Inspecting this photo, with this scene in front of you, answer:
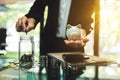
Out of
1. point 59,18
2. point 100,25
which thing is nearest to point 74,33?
point 59,18

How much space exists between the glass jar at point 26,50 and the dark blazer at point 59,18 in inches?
26.1

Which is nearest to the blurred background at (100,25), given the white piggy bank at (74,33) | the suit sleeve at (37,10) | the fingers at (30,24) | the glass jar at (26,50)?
the glass jar at (26,50)

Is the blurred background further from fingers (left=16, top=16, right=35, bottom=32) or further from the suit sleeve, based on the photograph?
fingers (left=16, top=16, right=35, bottom=32)

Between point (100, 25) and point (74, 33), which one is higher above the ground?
point (100, 25)

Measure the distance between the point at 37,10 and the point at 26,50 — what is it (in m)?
0.93

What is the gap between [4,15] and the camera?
12.6 ft

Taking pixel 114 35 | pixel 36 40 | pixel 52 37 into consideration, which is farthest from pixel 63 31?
pixel 114 35

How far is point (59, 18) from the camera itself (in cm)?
295

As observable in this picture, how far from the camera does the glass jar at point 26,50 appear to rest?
373 centimetres

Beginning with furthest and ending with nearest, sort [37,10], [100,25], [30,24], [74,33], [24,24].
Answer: [100,25], [37,10], [30,24], [24,24], [74,33]

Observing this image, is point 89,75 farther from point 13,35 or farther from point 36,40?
point 13,35

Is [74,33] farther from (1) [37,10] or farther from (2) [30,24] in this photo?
(1) [37,10]

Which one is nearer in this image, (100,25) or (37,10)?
(37,10)

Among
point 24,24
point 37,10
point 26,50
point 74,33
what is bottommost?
point 26,50
